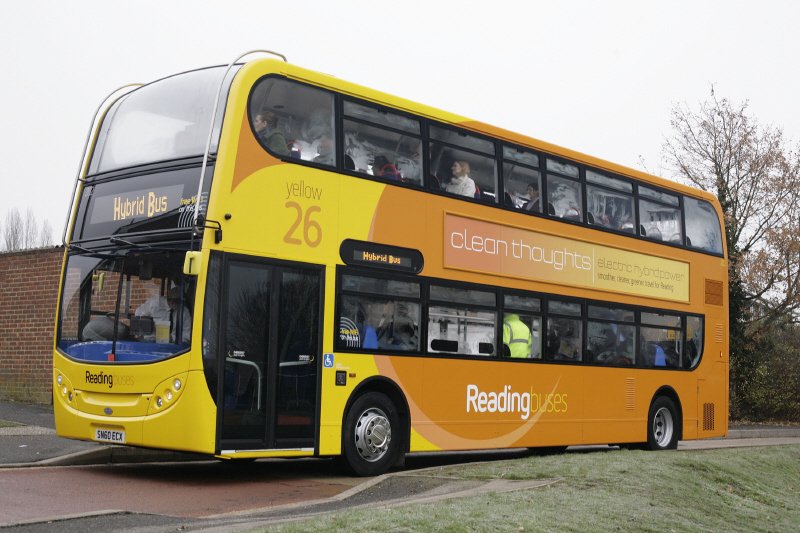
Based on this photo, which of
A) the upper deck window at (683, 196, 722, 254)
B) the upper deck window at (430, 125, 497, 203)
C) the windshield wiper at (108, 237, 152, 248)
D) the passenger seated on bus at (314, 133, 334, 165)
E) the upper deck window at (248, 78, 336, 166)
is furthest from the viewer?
the upper deck window at (683, 196, 722, 254)

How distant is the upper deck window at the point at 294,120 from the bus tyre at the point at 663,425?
28.0ft

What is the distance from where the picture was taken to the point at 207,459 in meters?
12.2

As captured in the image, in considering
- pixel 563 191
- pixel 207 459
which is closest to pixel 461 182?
pixel 563 191

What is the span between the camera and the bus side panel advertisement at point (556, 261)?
13.9 metres

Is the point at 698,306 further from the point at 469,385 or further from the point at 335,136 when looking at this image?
the point at 335,136

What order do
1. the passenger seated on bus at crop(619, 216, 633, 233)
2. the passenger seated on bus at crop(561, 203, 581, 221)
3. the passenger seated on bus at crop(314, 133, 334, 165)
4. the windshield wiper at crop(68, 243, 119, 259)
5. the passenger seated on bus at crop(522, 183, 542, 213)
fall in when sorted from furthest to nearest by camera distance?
the passenger seated on bus at crop(619, 216, 633, 233), the passenger seated on bus at crop(561, 203, 581, 221), the passenger seated on bus at crop(522, 183, 542, 213), the passenger seated on bus at crop(314, 133, 334, 165), the windshield wiper at crop(68, 243, 119, 259)

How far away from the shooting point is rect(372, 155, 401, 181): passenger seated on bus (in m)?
12.7

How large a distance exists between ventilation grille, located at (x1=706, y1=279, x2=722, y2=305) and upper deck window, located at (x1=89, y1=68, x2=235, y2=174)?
11302 mm

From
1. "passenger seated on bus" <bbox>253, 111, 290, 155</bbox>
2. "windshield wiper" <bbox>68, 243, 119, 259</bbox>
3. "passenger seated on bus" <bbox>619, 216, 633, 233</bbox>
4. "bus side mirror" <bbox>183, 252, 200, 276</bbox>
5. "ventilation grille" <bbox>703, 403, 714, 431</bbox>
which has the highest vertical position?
"passenger seated on bus" <bbox>253, 111, 290, 155</bbox>

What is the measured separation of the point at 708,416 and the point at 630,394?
2.77 metres

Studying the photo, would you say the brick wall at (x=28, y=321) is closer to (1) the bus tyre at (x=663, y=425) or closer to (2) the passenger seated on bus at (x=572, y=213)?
(2) the passenger seated on bus at (x=572, y=213)

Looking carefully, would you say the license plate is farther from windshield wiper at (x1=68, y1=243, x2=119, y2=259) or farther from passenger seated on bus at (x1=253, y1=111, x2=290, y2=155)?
passenger seated on bus at (x1=253, y1=111, x2=290, y2=155)

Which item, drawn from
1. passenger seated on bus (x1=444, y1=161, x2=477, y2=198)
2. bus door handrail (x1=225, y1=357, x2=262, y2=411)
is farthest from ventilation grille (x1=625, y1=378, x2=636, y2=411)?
bus door handrail (x1=225, y1=357, x2=262, y2=411)

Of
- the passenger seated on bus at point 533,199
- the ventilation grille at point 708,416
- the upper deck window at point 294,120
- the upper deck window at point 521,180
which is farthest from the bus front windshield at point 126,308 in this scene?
the ventilation grille at point 708,416
